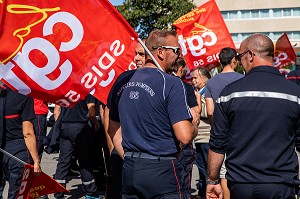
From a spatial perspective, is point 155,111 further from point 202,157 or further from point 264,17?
point 264,17

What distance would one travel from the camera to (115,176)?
5.62 m

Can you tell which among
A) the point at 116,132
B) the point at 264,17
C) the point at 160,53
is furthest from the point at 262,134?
the point at 264,17

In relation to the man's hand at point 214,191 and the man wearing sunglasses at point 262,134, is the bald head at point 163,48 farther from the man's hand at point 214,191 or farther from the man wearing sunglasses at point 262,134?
the man's hand at point 214,191

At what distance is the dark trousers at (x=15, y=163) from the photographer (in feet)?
18.6

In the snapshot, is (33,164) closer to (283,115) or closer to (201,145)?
(201,145)

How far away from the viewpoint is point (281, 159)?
367cm

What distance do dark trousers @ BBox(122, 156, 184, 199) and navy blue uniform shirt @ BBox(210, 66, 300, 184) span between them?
1.50ft

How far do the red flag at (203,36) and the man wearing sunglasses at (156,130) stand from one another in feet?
18.1

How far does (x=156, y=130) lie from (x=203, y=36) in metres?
6.07

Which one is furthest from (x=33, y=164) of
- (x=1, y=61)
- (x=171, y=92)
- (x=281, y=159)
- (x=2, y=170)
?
(x=281, y=159)

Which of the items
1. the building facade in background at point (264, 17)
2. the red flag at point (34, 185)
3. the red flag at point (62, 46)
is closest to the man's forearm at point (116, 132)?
the red flag at point (62, 46)

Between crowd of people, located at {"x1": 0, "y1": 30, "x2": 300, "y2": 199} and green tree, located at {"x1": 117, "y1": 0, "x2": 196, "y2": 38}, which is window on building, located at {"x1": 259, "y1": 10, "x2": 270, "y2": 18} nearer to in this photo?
green tree, located at {"x1": 117, "y1": 0, "x2": 196, "y2": 38}

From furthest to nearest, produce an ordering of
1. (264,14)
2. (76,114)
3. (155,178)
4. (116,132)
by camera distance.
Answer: (264,14)
(76,114)
(116,132)
(155,178)

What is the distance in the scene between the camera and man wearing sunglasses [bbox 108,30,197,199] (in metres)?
3.64
